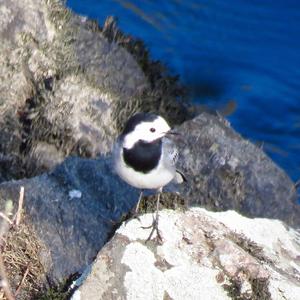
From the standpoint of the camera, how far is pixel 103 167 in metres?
7.65

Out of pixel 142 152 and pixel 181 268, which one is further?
pixel 142 152

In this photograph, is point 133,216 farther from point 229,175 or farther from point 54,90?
point 54,90

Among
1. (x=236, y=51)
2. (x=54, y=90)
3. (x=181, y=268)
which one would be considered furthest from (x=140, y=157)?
(x=236, y=51)

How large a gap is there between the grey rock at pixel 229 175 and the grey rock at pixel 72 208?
0.71 metres

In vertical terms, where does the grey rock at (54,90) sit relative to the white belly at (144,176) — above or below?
above

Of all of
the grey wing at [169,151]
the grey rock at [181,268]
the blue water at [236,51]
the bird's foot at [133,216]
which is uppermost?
the blue water at [236,51]

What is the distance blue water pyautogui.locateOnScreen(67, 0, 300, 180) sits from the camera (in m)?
13.0

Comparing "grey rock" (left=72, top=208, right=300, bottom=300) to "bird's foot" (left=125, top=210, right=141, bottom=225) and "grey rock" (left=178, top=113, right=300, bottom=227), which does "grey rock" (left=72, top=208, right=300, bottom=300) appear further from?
"grey rock" (left=178, top=113, right=300, bottom=227)

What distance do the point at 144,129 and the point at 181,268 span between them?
1211 millimetres

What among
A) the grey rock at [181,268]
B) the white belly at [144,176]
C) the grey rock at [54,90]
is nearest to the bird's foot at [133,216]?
the grey rock at [181,268]

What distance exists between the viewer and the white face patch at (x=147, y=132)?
20.5 feet

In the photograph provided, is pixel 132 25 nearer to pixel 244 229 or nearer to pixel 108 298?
pixel 244 229

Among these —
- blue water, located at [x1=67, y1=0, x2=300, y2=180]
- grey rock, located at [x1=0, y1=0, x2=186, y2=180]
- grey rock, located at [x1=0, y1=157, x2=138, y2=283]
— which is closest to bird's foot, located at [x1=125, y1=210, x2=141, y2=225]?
grey rock, located at [x1=0, y1=157, x2=138, y2=283]

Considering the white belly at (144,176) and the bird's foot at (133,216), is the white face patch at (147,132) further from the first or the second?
the bird's foot at (133,216)
